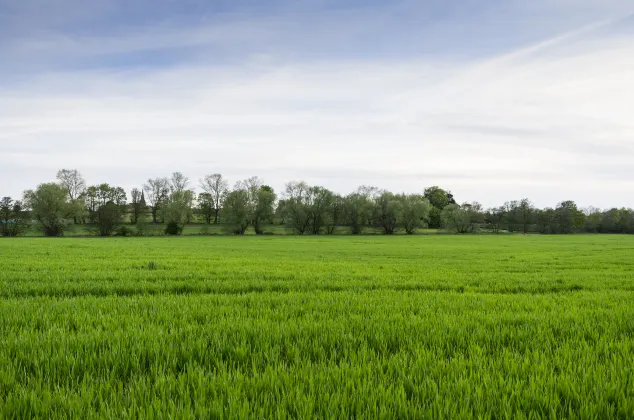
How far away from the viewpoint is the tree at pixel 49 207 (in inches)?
3312

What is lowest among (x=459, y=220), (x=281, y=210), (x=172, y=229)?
(x=172, y=229)

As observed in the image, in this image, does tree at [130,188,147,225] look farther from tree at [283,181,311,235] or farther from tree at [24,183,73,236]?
tree at [283,181,311,235]

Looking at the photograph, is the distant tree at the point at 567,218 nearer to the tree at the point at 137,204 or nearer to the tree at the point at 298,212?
the tree at the point at 298,212

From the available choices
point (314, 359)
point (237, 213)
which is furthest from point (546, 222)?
point (314, 359)

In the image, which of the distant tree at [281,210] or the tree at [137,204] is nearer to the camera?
the distant tree at [281,210]

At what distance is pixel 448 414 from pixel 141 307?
601cm

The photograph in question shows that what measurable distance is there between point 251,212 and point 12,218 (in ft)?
174

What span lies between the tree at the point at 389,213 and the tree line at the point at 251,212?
0.28 metres

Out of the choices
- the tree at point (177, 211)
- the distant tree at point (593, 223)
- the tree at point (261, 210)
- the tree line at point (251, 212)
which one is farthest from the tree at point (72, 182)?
the distant tree at point (593, 223)

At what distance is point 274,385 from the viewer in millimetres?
3354

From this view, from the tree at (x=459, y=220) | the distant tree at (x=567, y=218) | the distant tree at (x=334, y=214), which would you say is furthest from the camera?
the distant tree at (x=567, y=218)

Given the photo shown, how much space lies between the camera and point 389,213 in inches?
4222

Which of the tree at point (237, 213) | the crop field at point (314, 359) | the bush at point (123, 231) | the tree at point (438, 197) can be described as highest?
the tree at point (438, 197)

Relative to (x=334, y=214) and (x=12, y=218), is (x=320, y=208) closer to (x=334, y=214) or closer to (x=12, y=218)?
(x=334, y=214)
